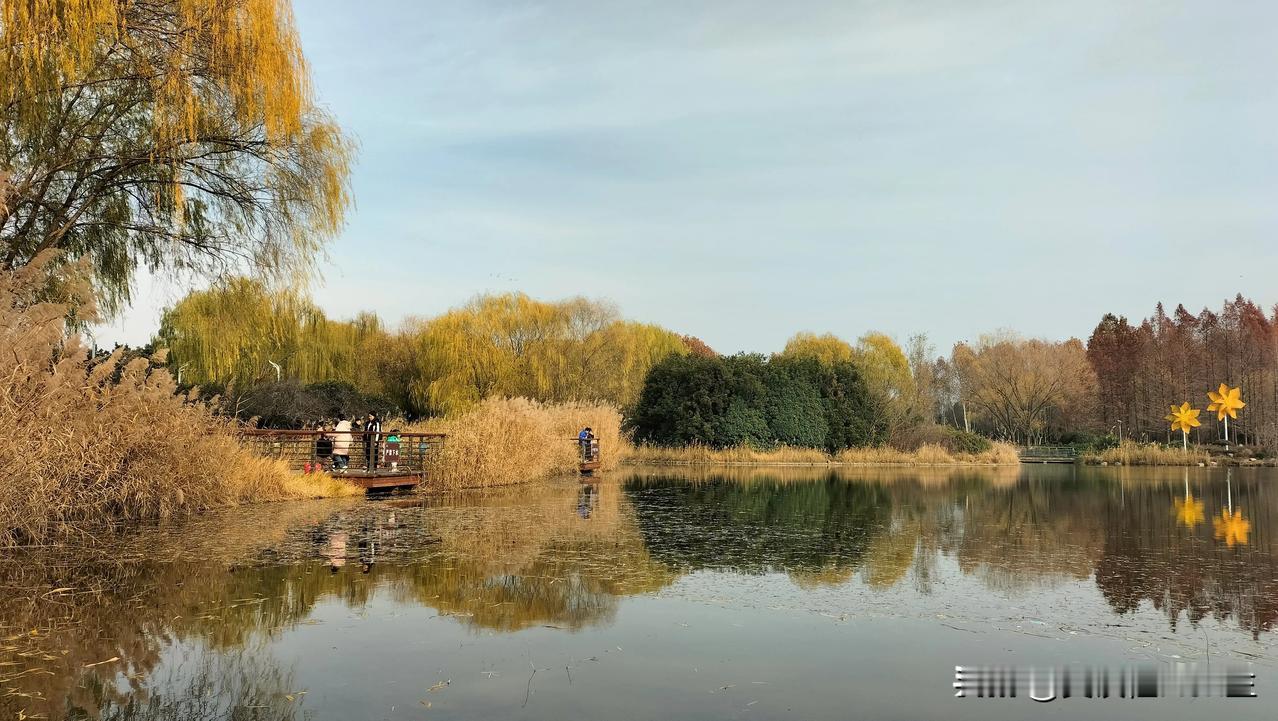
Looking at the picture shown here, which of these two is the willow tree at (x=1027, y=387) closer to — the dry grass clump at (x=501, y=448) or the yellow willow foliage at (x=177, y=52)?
the dry grass clump at (x=501, y=448)

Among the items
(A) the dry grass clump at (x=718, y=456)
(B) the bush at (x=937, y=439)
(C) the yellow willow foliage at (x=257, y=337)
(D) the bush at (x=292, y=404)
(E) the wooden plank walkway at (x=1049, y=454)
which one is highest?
(C) the yellow willow foliage at (x=257, y=337)

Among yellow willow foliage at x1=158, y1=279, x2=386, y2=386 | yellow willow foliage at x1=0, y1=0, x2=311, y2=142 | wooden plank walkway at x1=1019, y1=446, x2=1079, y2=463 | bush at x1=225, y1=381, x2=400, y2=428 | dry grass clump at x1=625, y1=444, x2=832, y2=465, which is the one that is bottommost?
wooden plank walkway at x1=1019, y1=446, x2=1079, y2=463

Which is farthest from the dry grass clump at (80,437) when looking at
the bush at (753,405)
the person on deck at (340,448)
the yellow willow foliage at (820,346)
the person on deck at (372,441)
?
the yellow willow foliage at (820,346)

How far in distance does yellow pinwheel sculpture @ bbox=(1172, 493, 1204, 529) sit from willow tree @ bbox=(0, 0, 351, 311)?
14909 millimetres

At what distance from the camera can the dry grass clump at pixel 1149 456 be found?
3959cm

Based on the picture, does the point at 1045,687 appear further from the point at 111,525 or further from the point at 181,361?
the point at 181,361

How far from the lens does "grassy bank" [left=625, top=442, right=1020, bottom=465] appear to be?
36.8m

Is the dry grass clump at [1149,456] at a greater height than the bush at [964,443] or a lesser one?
lesser

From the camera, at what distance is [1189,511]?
1652 cm

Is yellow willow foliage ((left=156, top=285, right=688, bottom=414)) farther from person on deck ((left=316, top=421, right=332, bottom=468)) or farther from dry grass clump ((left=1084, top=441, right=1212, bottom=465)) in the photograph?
dry grass clump ((left=1084, top=441, right=1212, bottom=465))

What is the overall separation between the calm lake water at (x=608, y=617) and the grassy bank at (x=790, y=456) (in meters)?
23.3

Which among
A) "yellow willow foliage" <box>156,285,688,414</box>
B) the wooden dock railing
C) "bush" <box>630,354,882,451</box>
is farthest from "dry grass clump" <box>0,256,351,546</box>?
"bush" <box>630,354,882,451</box>

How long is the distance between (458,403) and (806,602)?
99.5 feet

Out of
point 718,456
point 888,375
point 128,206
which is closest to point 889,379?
point 888,375
